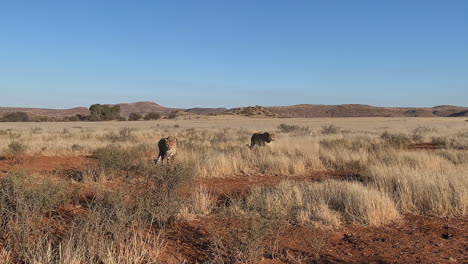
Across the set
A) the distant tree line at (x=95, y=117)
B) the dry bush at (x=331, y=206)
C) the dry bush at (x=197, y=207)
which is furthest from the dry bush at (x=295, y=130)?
the distant tree line at (x=95, y=117)

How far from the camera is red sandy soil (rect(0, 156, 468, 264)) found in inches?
162

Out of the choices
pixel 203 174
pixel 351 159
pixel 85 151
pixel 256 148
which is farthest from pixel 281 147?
pixel 85 151

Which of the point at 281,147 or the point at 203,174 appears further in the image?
the point at 281,147

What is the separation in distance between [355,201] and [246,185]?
3.24 meters

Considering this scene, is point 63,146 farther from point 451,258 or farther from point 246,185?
point 451,258

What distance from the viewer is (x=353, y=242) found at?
185 inches

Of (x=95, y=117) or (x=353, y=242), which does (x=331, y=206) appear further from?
(x=95, y=117)

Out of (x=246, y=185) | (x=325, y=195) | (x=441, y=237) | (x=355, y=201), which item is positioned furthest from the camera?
(x=246, y=185)

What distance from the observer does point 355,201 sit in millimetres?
6020

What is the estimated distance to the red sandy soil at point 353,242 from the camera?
4125mm

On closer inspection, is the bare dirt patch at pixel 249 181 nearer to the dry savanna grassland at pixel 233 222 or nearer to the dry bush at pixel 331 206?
the dry savanna grassland at pixel 233 222

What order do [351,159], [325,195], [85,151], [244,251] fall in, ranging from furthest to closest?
[85,151] → [351,159] → [325,195] → [244,251]

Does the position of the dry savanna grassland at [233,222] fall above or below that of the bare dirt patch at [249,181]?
above

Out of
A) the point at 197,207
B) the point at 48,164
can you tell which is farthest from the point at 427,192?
the point at 48,164
